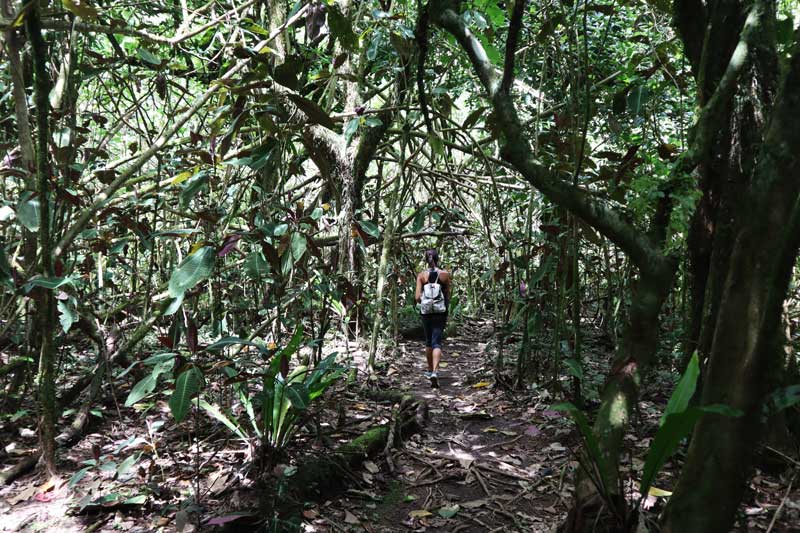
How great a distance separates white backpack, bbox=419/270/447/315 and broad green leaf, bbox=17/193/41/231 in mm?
4014

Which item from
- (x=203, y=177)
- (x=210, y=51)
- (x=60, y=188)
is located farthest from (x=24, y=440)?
(x=210, y=51)

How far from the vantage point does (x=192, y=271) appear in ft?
8.27

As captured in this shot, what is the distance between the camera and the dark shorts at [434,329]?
235 inches

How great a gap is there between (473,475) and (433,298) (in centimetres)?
284

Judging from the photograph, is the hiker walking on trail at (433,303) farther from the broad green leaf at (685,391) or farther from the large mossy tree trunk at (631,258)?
the broad green leaf at (685,391)

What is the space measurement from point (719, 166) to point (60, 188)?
3643 millimetres

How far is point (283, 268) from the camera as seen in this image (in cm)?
300

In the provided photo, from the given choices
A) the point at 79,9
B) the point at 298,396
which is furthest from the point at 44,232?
the point at 298,396

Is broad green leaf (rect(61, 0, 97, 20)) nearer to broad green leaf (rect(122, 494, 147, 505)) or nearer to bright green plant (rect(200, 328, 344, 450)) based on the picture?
bright green plant (rect(200, 328, 344, 450))

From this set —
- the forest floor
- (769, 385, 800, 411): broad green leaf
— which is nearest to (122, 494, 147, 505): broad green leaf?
the forest floor

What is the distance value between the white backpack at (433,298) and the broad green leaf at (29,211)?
4.01m

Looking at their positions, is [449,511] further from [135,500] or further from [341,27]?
[341,27]

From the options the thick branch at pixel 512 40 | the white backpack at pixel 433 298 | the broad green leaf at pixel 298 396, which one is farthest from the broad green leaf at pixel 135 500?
the white backpack at pixel 433 298

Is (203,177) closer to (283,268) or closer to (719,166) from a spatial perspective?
(283,268)
